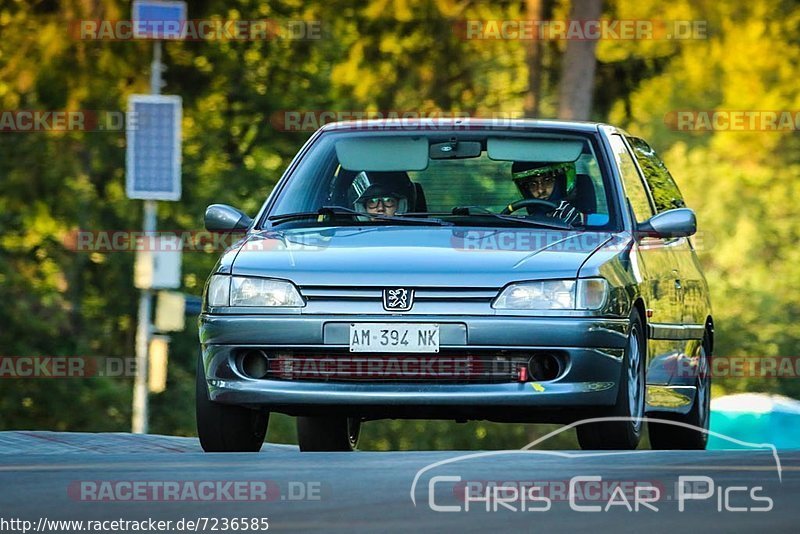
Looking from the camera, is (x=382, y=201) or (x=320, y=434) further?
(x=320, y=434)

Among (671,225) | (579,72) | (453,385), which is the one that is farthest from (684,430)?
(579,72)

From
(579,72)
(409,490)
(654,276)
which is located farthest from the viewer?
(579,72)

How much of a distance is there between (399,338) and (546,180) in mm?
1820

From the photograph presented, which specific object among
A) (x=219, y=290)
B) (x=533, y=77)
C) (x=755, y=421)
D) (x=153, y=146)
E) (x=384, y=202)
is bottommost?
(x=755, y=421)

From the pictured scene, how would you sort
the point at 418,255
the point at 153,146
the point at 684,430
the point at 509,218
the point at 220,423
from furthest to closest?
1. the point at 153,146
2. the point at 684,430
3. the point at 509,218
4. the point at 220,423
5. the point at 418,255

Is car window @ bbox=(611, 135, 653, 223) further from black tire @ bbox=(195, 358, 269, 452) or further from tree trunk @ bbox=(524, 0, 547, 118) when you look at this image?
tree trunk @ bbox=(524, 0, 547, 118)

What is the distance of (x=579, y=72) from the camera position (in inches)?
1126

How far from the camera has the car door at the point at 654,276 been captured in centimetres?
1035

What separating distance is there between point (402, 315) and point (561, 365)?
73 cm

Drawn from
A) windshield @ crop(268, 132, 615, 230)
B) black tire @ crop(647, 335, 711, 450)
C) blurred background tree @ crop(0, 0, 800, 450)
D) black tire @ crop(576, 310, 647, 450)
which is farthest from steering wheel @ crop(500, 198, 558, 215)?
blurred background tree @ crop(0, 0, 800, 450)

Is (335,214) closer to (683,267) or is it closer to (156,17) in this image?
(683,267)

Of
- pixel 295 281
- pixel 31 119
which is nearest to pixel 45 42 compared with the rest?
pixel 31 119

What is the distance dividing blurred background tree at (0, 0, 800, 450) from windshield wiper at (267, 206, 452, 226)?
61.1ft

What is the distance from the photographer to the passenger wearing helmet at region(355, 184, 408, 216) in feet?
34.6
